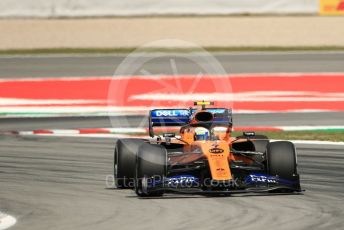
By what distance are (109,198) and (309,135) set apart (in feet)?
26.8

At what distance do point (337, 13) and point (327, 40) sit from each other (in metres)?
2.62

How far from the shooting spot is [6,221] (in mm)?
11750

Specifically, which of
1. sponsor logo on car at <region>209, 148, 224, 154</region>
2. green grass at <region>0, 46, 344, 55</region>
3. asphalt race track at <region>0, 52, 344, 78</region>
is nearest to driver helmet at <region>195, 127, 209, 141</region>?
sponsor logo on car at <region>209, 148, 224, 154</region>

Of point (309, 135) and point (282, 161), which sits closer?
point (282, 161)

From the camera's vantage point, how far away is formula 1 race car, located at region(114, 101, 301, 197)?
13367 mm

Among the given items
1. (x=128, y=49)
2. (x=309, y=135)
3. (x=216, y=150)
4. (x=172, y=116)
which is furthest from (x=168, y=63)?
(x=216, y=150)

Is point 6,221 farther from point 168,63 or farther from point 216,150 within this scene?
point 168,63

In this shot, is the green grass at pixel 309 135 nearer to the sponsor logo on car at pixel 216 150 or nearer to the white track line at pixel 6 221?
the sponsor logo on car at pixel 216 150

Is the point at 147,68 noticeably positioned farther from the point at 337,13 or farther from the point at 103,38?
the point at 337,13

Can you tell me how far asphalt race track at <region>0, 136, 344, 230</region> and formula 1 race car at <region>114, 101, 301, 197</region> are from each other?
0.55ft

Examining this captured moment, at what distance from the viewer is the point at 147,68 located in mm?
33156

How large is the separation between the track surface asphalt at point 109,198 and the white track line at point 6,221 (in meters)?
0.09

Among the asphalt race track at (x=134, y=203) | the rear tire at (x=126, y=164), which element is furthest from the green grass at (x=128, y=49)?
the rear tire at (x=126, y=164)

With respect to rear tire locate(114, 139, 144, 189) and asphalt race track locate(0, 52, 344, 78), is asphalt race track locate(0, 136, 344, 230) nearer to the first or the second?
rear tire locate(114, 139, 144, 189)
